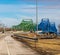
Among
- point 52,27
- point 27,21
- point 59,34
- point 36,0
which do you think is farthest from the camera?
point 27,21

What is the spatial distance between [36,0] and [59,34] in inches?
2324

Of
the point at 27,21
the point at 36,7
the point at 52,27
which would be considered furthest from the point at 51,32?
the point at 36,7

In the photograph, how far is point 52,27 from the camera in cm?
9200

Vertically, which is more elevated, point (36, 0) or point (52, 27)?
point (36, 0)

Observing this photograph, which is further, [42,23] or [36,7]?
[42,23]

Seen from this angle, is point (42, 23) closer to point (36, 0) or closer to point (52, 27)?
point (52, 27)

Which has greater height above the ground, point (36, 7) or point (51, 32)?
point (36, 7)

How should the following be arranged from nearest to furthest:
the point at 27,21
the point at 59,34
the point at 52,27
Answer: the point at 52,27, the point at 59,34, the point at 27,21

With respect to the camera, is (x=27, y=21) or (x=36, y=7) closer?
(x=36, y=7)

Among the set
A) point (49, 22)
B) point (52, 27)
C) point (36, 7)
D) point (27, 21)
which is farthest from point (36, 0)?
point (27, 21)

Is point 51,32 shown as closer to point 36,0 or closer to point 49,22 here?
point 49,22

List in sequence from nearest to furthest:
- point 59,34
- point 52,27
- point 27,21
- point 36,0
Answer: point 36,0 < point 52,27 < point 59,34 < point 27,21

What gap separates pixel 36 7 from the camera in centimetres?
4206

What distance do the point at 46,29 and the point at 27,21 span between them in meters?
37.5
